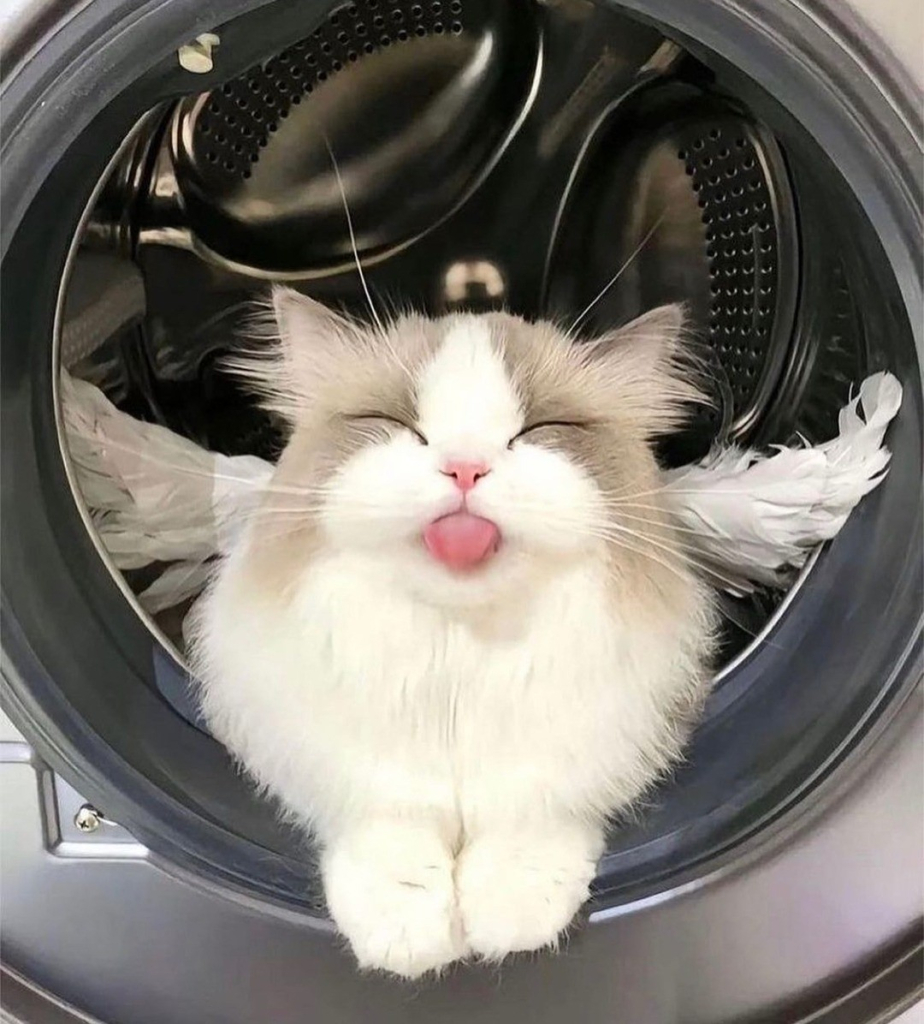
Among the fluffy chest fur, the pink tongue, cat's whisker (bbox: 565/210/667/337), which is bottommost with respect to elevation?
the fluffy chest fur

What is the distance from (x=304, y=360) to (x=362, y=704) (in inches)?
11.1

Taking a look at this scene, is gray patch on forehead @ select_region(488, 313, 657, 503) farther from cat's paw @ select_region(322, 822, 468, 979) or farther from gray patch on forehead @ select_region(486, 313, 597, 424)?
cat's paw @ select_region(322, 822, 468, 979)

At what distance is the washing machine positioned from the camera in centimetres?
69

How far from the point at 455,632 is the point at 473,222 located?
56cm

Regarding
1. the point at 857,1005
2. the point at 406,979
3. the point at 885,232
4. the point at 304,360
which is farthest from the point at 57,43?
Result: the point at 857,1005

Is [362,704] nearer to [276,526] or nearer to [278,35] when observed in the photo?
[276,526]

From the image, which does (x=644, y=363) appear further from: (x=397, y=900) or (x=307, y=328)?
(x=397, y=900)

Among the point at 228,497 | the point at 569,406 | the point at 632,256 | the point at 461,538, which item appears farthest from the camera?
the point at 632,256

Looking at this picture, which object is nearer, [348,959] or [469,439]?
[469,439]

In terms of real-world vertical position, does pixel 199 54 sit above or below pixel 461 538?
above

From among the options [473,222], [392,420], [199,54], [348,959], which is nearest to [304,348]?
[392,420]

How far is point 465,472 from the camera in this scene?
0.71 metres

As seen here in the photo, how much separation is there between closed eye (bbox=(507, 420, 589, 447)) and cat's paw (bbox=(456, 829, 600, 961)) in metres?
0.30

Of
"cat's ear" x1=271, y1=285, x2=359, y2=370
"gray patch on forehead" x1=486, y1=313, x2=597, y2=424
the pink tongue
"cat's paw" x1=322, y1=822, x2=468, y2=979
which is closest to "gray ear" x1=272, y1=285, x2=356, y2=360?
"cat's ear" x1=271, y1=285, x2=359, y2=370
